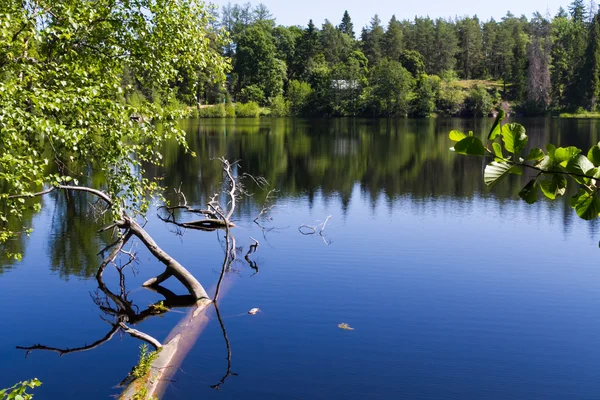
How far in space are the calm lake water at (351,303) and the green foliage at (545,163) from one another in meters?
9.61

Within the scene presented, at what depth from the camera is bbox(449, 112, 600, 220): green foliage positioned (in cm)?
215

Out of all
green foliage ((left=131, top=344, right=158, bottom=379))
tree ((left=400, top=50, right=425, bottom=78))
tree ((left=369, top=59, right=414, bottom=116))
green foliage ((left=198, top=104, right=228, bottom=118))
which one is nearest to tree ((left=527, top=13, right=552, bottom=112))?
tree ((left=400, top=50, right=425, bottom=78))

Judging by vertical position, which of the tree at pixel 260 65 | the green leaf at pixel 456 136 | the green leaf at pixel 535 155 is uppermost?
the tree at pixel 260 65

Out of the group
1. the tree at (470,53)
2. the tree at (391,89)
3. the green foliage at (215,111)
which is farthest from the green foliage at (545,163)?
the tree at (470,53)

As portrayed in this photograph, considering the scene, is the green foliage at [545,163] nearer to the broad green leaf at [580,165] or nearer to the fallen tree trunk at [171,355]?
the broad green leaf at [580,165]

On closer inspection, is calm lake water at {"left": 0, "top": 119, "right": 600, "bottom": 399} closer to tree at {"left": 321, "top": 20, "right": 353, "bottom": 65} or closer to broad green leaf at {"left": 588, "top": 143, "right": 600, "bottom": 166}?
broad green leaf at {"left": 588, "top": 143, "right": 600, "bottom": 166}

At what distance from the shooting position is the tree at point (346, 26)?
149750 millimetres

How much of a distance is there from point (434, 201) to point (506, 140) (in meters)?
29.5

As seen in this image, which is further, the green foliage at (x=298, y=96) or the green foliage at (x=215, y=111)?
the green foliage at (x=298, y=96)

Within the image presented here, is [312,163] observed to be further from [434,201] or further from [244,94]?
[244,94]

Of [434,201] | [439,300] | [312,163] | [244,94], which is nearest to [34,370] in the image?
[439,300]

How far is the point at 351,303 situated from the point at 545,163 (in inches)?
550

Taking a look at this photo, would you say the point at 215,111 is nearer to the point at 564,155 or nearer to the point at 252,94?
the point at 252,94

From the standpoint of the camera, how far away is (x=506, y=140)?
2.24 metres
